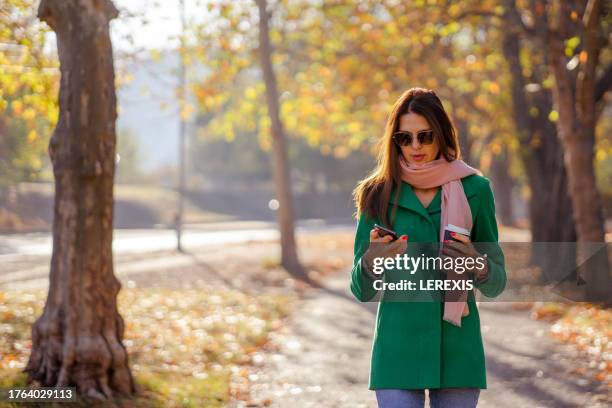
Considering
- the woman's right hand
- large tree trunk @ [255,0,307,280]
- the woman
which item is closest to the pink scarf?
the woman

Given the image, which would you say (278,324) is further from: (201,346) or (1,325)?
(1,325)

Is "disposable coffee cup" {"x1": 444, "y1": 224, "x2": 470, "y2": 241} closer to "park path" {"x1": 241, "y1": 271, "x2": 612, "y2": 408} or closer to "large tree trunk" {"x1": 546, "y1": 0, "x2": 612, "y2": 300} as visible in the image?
"park path" {"x1": 241, "y1": 271, "x2": 612, "y2": 408}

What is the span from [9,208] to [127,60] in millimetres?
28579

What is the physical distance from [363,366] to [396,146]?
5878 millimetres

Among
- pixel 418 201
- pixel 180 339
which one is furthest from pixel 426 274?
pixel 180 339

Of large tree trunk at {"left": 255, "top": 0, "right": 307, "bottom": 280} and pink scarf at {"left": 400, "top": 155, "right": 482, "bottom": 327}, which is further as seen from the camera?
large tree trunk at {"left": 255, "top": 0, "right": 307, "bottom": 280}

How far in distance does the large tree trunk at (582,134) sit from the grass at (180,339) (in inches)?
194

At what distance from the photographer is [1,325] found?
9.17m

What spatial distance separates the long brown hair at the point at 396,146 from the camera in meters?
3.61

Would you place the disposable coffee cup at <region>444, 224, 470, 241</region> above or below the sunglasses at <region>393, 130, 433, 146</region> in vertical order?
below

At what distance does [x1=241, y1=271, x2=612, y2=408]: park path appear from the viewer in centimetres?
761

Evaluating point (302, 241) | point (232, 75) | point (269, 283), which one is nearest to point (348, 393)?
point (269, 283)

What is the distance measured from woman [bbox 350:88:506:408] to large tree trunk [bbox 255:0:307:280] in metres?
16.0

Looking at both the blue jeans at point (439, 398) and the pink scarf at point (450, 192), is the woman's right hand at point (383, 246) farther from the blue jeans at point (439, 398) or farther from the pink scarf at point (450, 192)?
the blue jeans at point (439, 398)
